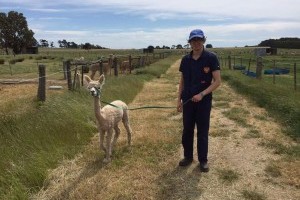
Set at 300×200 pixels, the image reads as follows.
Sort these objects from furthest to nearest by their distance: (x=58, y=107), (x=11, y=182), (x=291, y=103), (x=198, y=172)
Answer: (x=291, y=103) < (x=58, y=107) < (x=198, y=172) < (x=11, y=182)

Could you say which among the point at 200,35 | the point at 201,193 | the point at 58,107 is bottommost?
the point at 201,193

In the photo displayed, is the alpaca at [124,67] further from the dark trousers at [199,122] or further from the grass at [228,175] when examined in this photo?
the grass at [228,175]

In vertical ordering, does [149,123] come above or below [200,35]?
below

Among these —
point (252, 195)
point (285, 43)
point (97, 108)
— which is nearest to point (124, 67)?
point (97, 108)

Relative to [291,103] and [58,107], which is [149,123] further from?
[291,103]

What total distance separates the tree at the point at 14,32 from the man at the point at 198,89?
296 ft

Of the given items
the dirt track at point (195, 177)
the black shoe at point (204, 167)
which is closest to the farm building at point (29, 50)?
the dirt track at point (195, 177)

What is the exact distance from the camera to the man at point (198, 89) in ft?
20.6

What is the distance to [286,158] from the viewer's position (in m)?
7.16

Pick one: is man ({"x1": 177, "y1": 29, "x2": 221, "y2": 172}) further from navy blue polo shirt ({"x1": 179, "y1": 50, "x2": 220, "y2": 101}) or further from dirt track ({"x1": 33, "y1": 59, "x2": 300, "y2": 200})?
dirt track ({"x1": 33, "y1": 59, "x2": 300, "y2": 200})

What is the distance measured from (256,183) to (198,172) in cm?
95

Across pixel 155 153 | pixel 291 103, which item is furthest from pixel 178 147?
pixel 291 103

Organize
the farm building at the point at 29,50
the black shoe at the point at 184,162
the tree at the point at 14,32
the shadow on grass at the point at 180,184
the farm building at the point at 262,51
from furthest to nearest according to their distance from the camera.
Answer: the farm building at the point at 29,50, the tree at the point at 14,32, the farm building at the point at 262,51, the black shoe at the point at 184,162, the shadow on grass at the point at 180,184

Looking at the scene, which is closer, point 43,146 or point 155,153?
point 43,146
